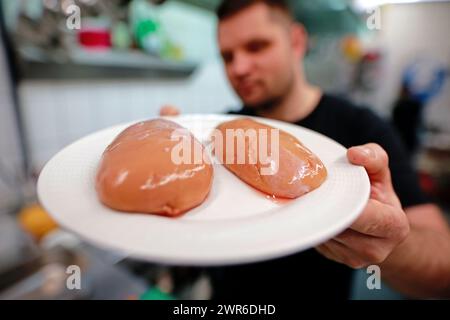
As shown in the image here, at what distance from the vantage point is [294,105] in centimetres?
118

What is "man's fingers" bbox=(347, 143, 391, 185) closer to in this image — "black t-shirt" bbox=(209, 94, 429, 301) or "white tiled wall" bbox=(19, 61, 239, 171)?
"black t-shirt" bbox=(209, 94, 429, 301)

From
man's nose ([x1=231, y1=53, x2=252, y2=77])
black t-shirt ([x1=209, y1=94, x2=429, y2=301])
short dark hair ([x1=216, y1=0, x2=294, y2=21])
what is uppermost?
short dark hair ([x1=216, y1=0, x2=294, y2=21])

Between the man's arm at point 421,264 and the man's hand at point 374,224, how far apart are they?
0.16 meters

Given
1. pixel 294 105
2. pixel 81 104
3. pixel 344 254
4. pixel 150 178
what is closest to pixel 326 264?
pixel 344 254

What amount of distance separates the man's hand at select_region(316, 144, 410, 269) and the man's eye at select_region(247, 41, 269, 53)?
71 cm

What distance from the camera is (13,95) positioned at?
111cm

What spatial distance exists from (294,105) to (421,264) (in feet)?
2.39

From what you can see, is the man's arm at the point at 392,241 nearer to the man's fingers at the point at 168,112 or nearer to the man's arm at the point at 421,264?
the man's arm at the point at 421,264

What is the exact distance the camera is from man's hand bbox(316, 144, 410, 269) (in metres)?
0.48

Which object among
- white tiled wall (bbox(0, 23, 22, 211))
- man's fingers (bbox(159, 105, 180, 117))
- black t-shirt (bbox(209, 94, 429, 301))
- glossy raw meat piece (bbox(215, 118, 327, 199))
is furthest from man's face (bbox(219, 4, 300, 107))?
white tiled wall (bbox(0, 23, 22, 211))

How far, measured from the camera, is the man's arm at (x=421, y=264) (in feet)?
2.25

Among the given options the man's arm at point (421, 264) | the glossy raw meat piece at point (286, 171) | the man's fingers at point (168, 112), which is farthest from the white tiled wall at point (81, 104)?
the man's arm at point (421, 264)
